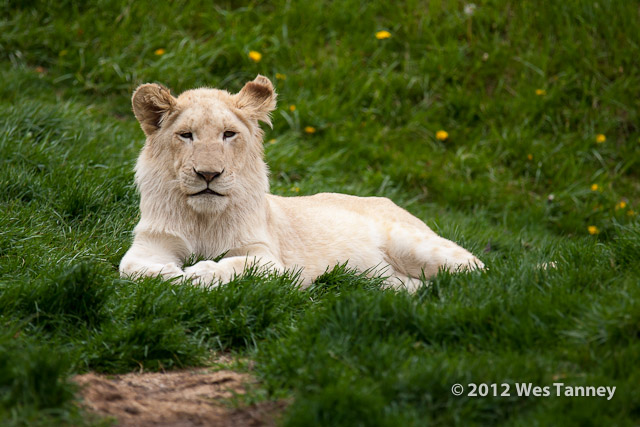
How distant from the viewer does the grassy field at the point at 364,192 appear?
3246mm

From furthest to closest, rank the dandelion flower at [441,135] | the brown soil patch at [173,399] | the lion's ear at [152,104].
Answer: the dandelion flower at [441,135] → the lion's ear at [152,104] → the brown soil patch at [173,399]

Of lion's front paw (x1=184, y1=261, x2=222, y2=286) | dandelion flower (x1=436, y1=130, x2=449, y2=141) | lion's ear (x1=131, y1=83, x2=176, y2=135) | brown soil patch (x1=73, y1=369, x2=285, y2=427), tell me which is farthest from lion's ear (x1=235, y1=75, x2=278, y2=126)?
dandelion flower (x1=436, y1=130, x2=449, y2=141)

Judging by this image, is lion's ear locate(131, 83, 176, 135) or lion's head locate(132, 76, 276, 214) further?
lion's ear locate(131, 83, 176, 135)

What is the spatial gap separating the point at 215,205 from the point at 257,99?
3.14 feet

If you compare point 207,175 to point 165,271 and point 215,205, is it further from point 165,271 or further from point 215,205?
point 165,271

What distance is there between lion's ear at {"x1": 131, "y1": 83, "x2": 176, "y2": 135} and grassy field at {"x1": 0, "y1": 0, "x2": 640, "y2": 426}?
976 millimetres

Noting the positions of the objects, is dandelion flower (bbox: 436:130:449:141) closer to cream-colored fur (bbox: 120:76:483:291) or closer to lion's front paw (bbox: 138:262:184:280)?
cream-colored fur (bbox: 120:76:483:291)

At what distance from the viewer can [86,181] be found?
617cm

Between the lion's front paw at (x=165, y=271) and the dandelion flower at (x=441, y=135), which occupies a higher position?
the dandelion flower at (x=441, y=135)

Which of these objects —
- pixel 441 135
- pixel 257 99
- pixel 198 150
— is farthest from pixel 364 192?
pixel 198 150

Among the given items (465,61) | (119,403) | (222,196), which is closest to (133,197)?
(222,196)

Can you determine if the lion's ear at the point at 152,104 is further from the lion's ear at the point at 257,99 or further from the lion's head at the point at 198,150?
the lion's ear at the point at 257,99

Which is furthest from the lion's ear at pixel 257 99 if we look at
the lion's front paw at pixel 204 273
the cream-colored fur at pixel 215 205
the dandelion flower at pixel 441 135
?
the dandelion flower at pixel 441 135

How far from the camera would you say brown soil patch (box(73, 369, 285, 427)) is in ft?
10.4
